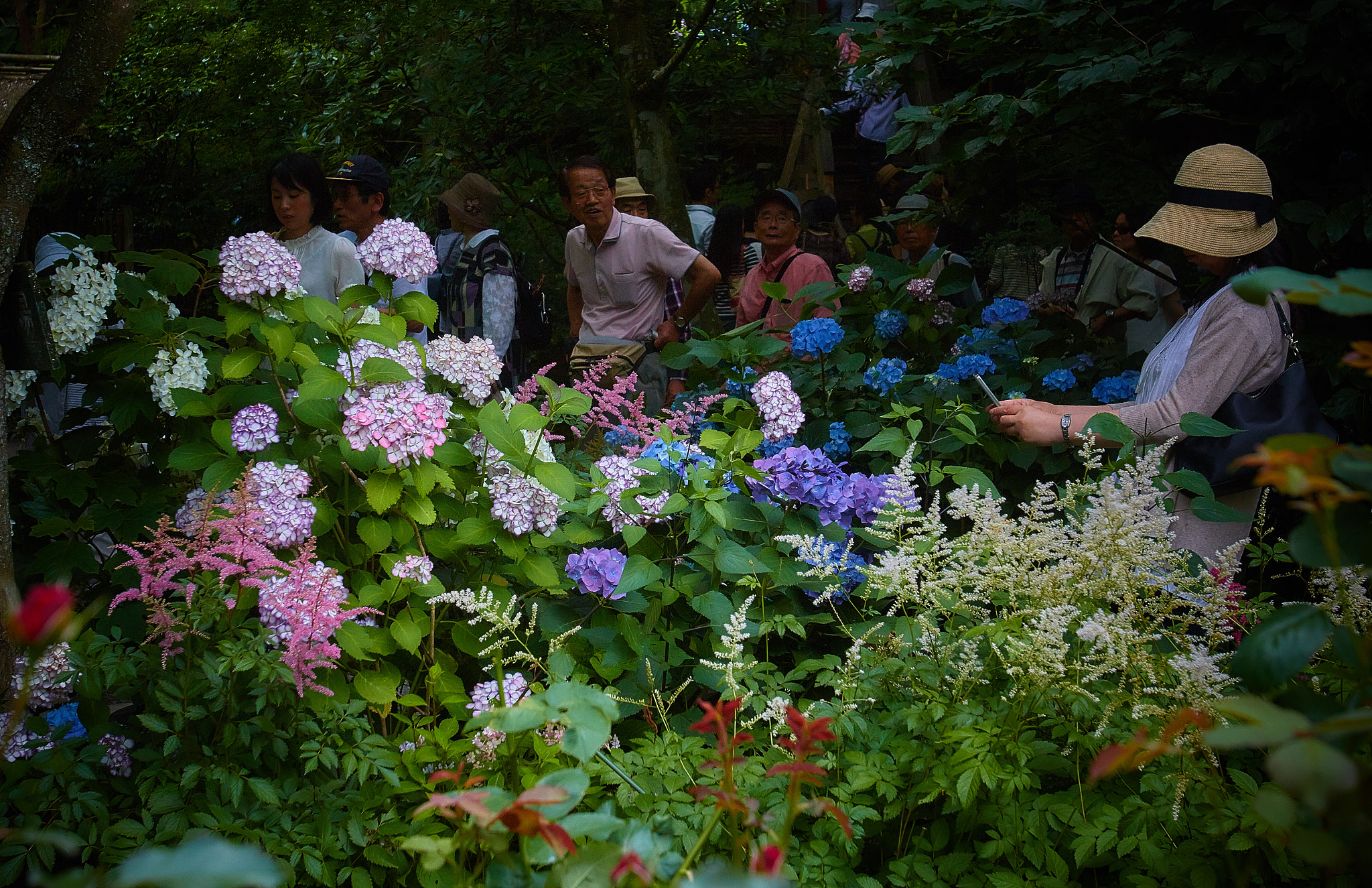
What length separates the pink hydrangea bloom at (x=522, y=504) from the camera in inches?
76.8

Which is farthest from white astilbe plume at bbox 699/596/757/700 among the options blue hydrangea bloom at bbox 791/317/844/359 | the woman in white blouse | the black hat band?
the woman in white blouse

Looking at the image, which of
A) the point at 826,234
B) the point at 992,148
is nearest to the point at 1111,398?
the point at 992,148

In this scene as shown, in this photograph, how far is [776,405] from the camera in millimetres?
2303

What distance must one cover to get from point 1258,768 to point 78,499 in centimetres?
254

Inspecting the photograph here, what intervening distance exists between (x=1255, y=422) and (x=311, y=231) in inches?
126

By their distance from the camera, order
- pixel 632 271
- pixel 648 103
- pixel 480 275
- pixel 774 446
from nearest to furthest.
Answer: pixel 774 446 → pixel 632 271 → pixel 480 275 → pixel 648 103

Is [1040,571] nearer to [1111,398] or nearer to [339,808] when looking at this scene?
[339,808]

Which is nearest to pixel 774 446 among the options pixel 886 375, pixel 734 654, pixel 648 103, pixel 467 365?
pixel 886 375

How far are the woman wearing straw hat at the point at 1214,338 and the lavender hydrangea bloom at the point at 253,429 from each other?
1697mm

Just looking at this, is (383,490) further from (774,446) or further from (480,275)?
(480,275)

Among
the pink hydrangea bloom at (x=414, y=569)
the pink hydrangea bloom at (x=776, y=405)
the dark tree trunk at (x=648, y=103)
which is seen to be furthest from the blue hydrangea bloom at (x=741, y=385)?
the dark tree trunk at (x=648, y=103)

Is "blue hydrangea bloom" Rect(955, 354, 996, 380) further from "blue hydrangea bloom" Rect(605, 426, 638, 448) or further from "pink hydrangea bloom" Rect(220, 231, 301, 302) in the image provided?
"pink hydrangea bloom" Rect(220, 231, 301, 302)

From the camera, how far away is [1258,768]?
158 centimetres

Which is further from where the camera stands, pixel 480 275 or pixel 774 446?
pixel 480 275
